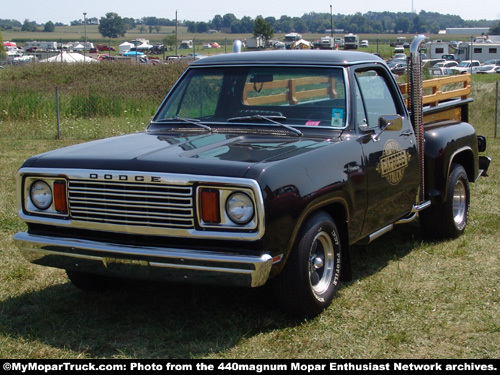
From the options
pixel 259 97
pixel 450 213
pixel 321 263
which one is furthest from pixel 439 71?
pixel 321 263

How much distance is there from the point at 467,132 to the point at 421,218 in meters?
1.06

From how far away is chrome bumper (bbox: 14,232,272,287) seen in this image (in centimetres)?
396

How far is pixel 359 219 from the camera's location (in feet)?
16.6

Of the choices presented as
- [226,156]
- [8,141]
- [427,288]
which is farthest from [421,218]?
[8,141]

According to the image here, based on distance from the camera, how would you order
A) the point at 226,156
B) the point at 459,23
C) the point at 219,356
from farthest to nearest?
1. the point at 459,23
2. the point at 226,156
3. the point at 219,356

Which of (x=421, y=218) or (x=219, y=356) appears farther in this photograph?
(x=421, y=218)

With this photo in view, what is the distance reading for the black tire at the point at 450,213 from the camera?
6.50 metres

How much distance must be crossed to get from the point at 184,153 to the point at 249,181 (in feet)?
2.21

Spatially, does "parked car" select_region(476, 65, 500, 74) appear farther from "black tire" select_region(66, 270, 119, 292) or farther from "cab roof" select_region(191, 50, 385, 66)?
"black tire" select_region(66, 270, 119, 292)

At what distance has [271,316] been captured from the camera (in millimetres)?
4648

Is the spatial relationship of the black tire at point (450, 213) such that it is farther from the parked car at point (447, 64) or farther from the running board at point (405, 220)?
the parked car at point (447, 64)

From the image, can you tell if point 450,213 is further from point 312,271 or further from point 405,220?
point 312,271

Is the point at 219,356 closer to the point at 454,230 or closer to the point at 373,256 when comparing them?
the point at 373,256

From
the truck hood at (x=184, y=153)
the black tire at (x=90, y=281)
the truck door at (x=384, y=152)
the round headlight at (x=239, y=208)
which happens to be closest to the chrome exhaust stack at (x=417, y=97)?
the truck door at (x=384, y=152)
